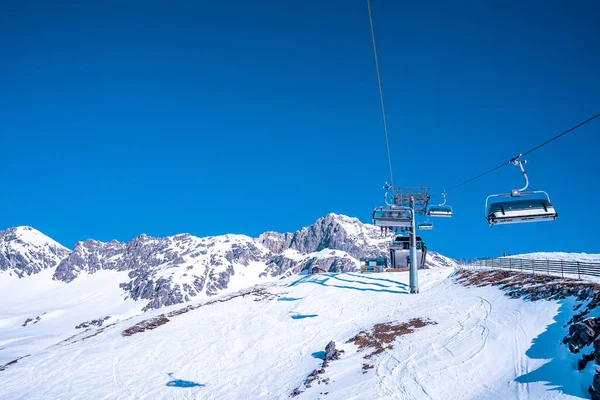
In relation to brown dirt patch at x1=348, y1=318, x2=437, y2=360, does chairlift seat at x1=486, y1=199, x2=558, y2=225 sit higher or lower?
higher

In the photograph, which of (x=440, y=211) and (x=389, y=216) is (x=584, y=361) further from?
(x=389, y=216)

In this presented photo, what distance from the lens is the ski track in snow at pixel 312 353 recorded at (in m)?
15.7

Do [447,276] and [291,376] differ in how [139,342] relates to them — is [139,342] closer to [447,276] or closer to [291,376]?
[291,376]

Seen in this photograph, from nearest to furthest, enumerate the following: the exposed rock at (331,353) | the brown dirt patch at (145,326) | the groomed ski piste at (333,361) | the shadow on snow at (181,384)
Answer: the groomed ski piste at (333,361), the exposed rock at (331,353), the shadow on snow at (181,384), the brown dirt patch at (145,326)

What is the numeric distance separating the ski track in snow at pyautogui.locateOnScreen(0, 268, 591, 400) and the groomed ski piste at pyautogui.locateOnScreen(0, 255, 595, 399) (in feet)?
0.28

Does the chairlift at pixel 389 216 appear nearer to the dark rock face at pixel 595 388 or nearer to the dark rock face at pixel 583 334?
the dark rock face at pixel 583 334

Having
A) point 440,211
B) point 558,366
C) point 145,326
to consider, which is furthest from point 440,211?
point 145,326

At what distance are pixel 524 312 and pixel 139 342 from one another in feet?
94.1

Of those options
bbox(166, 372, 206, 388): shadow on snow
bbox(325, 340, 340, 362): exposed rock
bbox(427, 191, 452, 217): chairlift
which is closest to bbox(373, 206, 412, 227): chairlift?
bbox(427, 191, 452, 217): chairlift

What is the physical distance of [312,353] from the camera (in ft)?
75.5

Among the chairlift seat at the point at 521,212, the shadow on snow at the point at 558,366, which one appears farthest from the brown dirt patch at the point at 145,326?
the chairlift seat at the point at 521,212

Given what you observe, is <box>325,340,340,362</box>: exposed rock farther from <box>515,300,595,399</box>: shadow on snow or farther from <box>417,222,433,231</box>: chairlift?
<box>417,222,433,231</box>: chairlift

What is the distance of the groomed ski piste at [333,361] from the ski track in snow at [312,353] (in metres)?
0.09

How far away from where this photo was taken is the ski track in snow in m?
15.7
